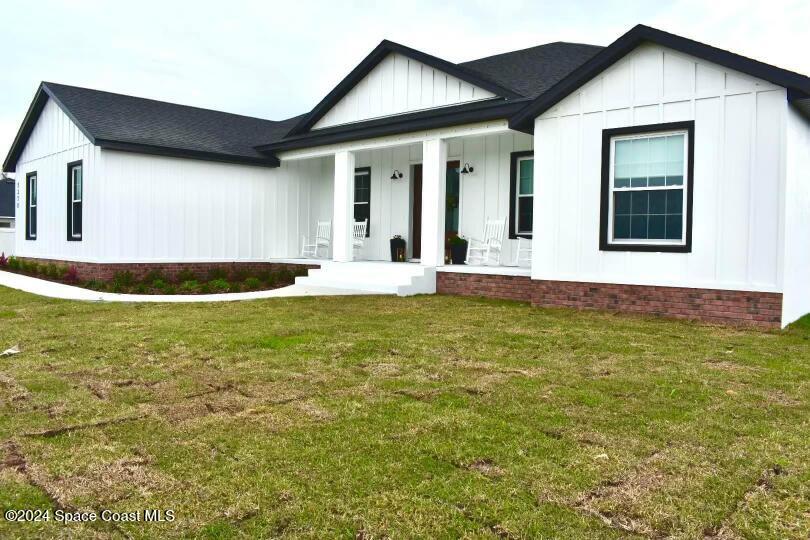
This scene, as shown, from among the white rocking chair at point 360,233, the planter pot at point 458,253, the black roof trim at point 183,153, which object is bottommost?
the planter pot at point 458,253

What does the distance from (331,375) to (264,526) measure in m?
2.54

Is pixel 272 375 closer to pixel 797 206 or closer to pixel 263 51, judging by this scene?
pixel 797 206

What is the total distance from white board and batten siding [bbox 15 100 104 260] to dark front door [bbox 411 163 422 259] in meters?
6.51

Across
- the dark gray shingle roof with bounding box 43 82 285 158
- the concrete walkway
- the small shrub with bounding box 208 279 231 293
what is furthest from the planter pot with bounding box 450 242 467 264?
the dark gray shingle roof with bounding box 43 82 285 158

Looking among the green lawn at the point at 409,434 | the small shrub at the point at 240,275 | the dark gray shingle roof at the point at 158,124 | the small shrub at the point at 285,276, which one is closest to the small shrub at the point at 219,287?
the small shrub at the point at 285,276

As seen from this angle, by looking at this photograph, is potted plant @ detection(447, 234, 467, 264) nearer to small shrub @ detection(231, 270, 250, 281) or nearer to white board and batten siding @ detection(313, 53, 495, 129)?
white board and batten siding @ detection(313, 53, 495, 129)

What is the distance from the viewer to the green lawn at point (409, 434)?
102 inches

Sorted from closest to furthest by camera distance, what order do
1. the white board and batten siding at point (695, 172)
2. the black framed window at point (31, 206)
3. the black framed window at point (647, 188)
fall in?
the white board and batten siding at point (695, 172) < the black framed window at point (647, 188) < the black framed window at point (31, 206)

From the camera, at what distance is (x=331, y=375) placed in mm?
5008

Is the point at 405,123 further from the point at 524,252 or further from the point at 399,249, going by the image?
the point at 524,252

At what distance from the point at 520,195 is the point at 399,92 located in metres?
3.49

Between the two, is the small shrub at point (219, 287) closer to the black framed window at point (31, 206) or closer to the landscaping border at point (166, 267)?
the landscaping border at point (166, 267)

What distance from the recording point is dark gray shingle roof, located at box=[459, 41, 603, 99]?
11.4 meters

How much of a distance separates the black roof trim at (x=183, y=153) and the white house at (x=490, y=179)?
0.04m
